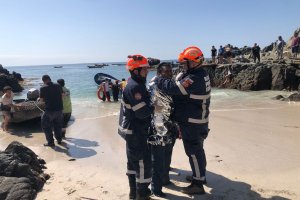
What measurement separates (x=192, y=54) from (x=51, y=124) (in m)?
5.18

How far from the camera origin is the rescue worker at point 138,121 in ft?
14.8

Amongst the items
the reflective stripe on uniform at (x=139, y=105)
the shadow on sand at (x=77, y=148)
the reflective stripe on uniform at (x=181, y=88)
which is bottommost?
the shadow on sand at (x=77, y=148)

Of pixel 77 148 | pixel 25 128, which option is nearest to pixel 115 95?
pixel 25 128

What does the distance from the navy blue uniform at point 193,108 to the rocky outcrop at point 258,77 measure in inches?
735

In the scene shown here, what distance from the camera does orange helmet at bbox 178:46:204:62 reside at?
4793 millimetres

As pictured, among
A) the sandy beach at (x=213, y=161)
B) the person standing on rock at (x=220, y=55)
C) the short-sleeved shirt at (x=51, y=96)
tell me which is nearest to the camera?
the sandy beach at (x=213, y=161)

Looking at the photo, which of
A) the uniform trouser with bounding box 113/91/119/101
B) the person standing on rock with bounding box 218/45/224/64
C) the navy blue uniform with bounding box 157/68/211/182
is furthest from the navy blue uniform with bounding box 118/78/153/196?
the person standing on rock with bounding box 218/45/224/64

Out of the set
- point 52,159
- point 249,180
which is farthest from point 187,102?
point 52,159

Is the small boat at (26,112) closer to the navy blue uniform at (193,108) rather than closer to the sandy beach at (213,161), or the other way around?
the sandy beach at (213,161)

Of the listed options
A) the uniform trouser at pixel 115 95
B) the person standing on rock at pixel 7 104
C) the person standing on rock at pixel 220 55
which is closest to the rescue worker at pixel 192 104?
the person standing on rock at pixel 7 104

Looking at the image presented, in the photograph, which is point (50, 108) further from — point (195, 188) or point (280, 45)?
point (280, 45)

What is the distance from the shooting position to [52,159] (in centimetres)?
740

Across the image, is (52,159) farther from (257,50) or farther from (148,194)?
(257,50)

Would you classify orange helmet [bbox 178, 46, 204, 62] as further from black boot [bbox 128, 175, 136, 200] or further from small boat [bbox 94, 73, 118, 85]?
small boat [bbox 94, 73, 118, 85]
